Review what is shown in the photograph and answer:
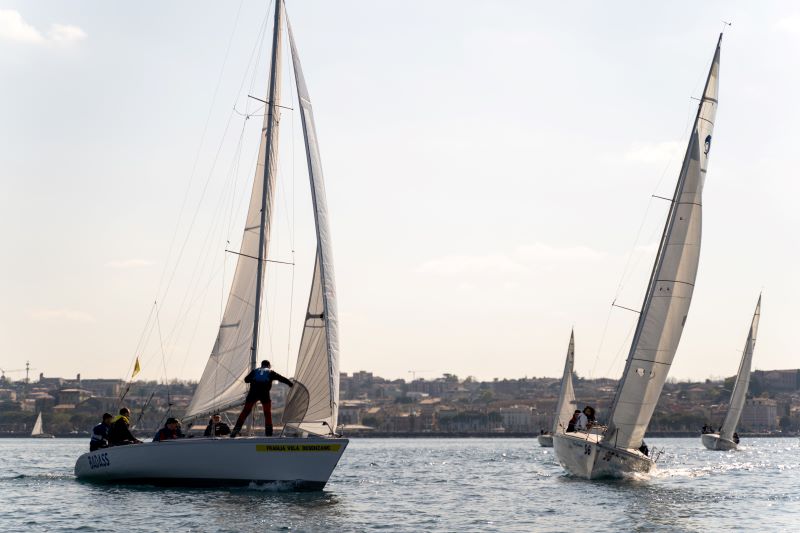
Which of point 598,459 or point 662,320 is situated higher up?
point 662,320

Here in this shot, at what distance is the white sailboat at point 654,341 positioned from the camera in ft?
107

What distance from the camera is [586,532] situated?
70.2ft

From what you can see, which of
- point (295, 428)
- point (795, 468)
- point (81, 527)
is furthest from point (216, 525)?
point (795, 468)

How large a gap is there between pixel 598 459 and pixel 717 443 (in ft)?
162

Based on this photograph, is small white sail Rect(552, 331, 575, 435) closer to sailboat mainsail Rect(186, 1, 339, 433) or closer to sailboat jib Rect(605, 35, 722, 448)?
sailboat jib Rect(605, 35, 722, 448)

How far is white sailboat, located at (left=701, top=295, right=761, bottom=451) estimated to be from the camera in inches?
2790

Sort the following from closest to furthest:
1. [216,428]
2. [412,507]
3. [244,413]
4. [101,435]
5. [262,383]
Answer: [262,383] → [244,413] → [412,507] → [216,428] → [101,435]

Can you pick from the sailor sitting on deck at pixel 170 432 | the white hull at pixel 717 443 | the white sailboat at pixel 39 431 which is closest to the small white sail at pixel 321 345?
the sailor sitting on deck at pixel 170 432

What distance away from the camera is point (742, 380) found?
2876 inches

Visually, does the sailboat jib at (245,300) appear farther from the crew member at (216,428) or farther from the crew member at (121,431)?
the crew member at (121,431)

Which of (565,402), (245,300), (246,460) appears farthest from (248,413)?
(565,402)

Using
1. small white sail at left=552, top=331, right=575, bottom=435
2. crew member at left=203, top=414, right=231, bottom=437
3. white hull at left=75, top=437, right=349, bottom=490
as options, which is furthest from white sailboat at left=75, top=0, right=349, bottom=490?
small white sail at left=552, top=331, right=575, bottom=435

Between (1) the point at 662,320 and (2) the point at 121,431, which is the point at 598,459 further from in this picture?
(2) the point at 121,431

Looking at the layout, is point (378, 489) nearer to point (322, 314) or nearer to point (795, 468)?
point (322, 314)
